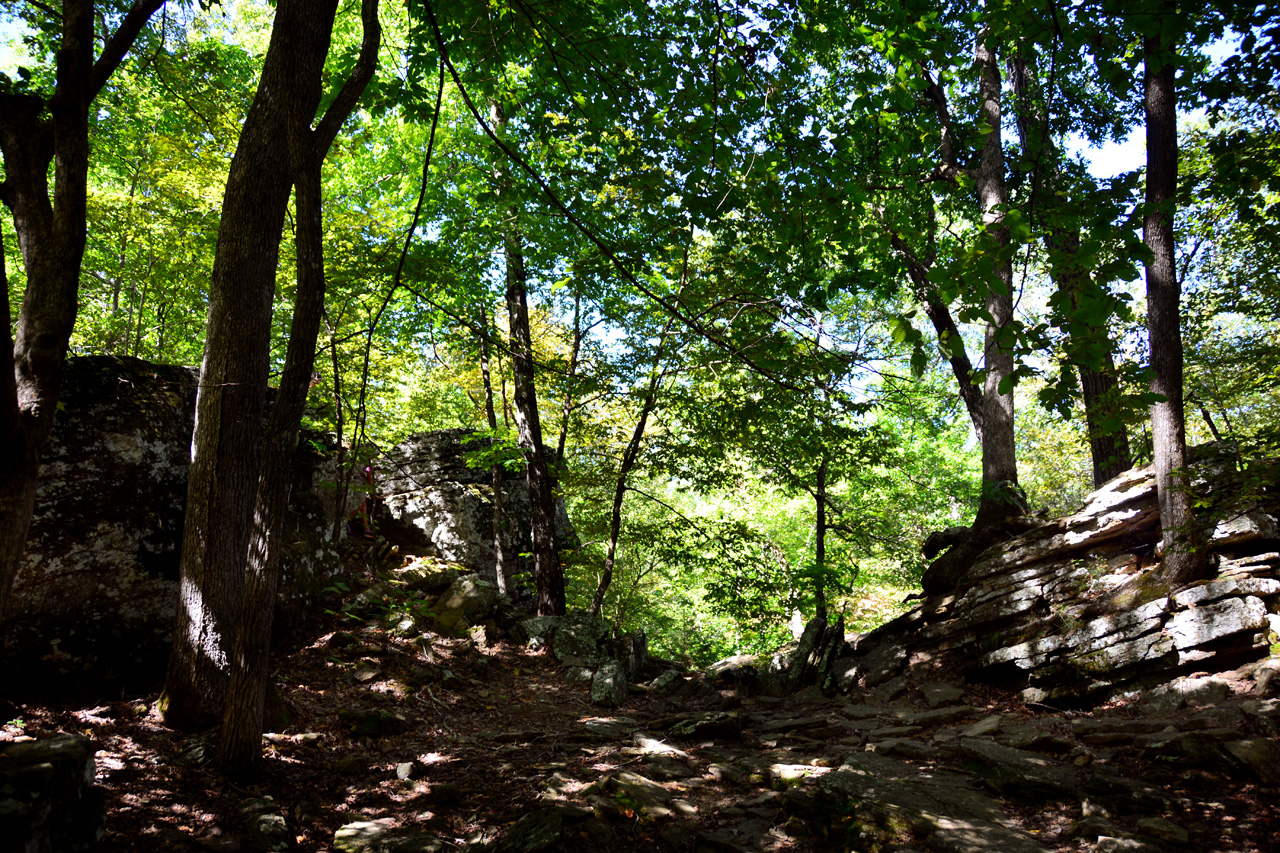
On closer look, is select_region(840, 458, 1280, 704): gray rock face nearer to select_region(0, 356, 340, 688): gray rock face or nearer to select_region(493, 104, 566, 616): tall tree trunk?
select_region(493, 104, 566, 616): tall tree trunk

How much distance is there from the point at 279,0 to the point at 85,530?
4508 mm

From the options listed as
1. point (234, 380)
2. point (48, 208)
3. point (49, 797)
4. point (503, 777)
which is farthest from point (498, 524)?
point (49, 797)

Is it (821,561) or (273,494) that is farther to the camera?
(821,561)

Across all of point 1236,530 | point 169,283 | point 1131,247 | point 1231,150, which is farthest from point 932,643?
point 169,283

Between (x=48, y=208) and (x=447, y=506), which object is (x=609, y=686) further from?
(x=48, y=208)

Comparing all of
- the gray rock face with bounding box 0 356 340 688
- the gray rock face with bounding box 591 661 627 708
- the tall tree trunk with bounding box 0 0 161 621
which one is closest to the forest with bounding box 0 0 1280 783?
the tall tree trunk with bounding box 0 0 161 621

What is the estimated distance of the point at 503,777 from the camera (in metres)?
4.82

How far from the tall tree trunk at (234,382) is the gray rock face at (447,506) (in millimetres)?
6807

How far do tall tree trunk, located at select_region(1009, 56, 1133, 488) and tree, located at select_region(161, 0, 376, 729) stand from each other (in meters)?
4.86

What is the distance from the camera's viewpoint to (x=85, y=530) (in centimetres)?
529

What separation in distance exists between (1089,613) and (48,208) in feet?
32.7

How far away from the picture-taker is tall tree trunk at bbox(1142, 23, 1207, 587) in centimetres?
673

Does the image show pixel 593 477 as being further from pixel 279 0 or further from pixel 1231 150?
pixel 1231 150

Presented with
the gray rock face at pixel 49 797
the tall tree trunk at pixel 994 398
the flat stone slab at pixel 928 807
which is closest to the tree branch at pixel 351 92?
the gray rock face at pixel 49 797
